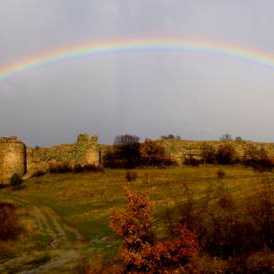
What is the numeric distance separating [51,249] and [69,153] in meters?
40.2

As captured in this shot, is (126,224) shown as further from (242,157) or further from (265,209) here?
(242,157)

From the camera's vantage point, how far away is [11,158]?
62.7 meters

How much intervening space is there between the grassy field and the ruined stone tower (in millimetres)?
5351

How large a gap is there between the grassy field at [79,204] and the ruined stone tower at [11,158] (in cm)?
535

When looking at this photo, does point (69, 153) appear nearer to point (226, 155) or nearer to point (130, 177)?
point (130, 177)

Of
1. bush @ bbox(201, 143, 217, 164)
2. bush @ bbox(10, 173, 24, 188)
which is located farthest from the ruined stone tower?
bush @ bbox(201, 143, 217, 164)

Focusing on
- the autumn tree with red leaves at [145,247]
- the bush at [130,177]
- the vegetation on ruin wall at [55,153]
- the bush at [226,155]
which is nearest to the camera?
the autumn tree with red leaves at [145,247]

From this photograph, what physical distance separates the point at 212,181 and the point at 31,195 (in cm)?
1725

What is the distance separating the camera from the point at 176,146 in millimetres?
65312

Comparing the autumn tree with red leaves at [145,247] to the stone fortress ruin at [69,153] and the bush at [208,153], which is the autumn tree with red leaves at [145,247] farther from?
the bush at [208,153]

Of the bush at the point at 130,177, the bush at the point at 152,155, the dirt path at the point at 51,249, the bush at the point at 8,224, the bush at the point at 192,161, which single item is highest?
the bush at the point at 152,155

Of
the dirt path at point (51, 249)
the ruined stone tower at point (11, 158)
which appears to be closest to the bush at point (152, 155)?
the ruined stone tower at point (11, 158)

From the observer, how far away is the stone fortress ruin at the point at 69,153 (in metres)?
62.8

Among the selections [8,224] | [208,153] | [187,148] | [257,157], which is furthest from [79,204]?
[257,157]
